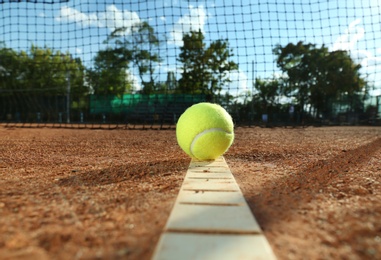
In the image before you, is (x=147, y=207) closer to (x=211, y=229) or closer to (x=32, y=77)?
(x=211, y=229)

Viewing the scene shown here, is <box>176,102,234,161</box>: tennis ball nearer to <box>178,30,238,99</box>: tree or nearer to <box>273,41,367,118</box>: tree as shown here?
<box>178,30,238,99</box>: tree

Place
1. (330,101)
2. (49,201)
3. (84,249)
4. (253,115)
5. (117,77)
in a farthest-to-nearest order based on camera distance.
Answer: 1. (117,77)
2. (330,101)
3. (253,115)
4. (49,201)
5. (84,249)

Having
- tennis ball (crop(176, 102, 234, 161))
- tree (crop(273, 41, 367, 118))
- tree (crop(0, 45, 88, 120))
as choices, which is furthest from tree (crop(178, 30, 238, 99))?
tennis ball (crop(176, 102, 234, 161))

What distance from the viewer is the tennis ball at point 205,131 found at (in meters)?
3.22

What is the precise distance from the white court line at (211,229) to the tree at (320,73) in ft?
81.0

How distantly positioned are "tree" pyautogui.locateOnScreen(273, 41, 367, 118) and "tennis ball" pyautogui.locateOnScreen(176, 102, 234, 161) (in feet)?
76.2

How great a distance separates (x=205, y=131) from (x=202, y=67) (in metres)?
19.6

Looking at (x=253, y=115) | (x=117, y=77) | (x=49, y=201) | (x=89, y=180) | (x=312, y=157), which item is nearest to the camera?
(x=49, y=201)

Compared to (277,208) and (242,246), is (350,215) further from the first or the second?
(242,246)

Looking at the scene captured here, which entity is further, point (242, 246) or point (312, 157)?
point (312, 157)

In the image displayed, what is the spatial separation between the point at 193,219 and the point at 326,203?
847 millimetres

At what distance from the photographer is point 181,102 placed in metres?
20.0

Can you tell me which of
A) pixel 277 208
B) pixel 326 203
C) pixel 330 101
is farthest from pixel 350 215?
pixel 330 101

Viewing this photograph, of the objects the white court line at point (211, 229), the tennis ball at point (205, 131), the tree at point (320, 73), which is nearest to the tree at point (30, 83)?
the tree at point (320, 73)
